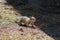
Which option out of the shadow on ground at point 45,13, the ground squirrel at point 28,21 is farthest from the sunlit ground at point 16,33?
the shadow on ground at point 45,13

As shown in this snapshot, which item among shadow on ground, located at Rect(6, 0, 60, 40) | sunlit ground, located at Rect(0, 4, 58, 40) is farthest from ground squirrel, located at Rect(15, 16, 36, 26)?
shadow on ground, located at Rect(6, 0, 60, 40)

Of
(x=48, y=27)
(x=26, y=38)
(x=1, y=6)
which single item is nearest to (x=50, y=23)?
(x=48, y=27)

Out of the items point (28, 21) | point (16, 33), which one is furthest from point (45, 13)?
point (16, 33)

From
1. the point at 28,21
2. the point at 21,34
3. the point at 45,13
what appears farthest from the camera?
the point at 45,13

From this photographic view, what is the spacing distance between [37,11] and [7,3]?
181 cm

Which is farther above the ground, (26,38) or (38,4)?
(26,38)

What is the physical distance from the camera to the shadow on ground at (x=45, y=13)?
7.89m

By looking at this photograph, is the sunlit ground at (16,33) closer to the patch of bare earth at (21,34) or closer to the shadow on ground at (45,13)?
the patch of bare earth at (21,34)

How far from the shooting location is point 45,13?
33.3ft

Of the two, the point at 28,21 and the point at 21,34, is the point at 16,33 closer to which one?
the point at 21,34

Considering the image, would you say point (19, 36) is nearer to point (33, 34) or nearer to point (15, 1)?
point (33, 34)

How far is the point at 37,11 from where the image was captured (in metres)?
10.4

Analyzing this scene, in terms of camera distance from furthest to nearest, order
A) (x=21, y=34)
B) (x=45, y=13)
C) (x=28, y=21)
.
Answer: (x=45, y=13)
(x=28, y=21)
(x=21, y=34)

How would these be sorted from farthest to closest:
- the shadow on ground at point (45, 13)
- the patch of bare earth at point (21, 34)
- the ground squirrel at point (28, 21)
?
the shadow on ground at point (45, 13)
the ground squirrel at point (28, 21)
the patch of bare earth at point (21, 34)
